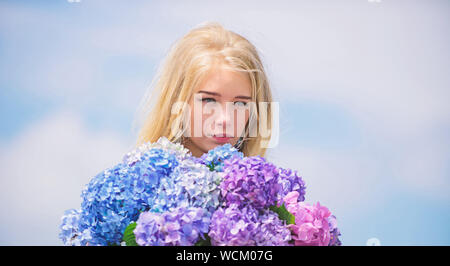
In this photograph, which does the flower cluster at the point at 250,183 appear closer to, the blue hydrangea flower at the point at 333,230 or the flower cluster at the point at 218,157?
the flower cluster at the point at 218,157

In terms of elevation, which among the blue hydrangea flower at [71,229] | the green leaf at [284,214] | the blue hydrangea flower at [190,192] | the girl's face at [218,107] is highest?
the girl's face at [218,107]

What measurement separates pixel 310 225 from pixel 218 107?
0.87m

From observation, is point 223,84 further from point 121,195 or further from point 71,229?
point 71,229

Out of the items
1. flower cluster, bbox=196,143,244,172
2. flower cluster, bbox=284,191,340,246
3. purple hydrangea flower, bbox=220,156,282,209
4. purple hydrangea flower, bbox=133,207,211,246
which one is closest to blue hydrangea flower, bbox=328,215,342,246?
flower cluster, bbox=284,191,340,246

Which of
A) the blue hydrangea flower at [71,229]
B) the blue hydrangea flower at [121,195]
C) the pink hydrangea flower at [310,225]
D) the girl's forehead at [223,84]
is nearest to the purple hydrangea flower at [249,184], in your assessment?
the pink hydrangea flower at [310,225]

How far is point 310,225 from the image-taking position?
65.9 inches

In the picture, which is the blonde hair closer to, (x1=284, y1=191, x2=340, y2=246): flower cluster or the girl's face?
the girl's face

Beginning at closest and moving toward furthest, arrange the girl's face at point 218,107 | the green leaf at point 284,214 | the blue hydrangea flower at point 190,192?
the blue hydrangea flower at point 190,192, the green leaf at point 284,214, the girl's face at point 218,107

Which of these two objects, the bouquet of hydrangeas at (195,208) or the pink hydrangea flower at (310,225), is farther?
the pink hydrangea flower at (310,225)

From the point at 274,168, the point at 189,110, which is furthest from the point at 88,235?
the point at 189,110

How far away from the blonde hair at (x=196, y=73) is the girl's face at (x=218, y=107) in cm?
5

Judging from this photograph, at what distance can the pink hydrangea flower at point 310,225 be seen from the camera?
1662mm

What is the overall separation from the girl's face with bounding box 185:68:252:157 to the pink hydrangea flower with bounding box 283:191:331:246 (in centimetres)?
70

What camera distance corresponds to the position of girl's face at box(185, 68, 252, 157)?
2336mm
